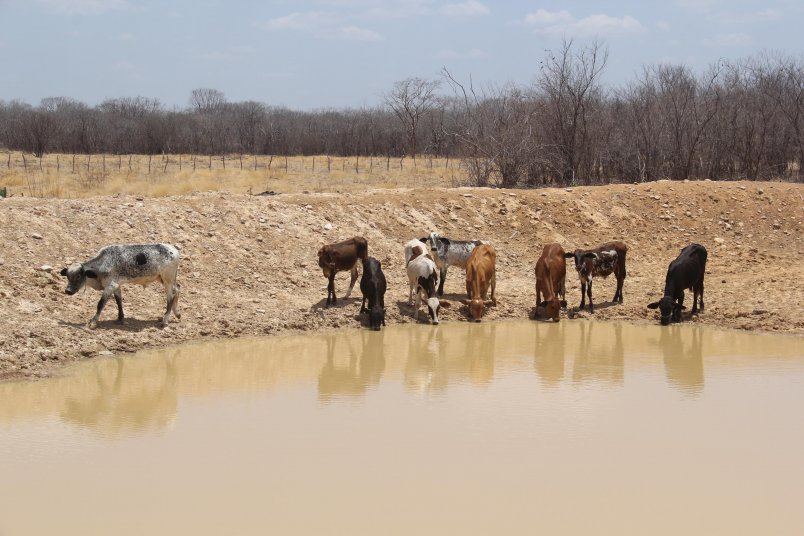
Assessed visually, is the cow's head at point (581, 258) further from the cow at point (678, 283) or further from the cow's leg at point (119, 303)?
the cow's leg at point (119, 303)

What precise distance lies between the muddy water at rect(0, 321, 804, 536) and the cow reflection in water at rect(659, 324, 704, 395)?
0.24ft

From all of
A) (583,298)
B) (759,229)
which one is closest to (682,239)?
(759,229)

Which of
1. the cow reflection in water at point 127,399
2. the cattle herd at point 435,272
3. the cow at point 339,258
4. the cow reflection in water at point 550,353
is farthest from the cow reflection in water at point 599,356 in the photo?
the cow reflection in water at point 127,399

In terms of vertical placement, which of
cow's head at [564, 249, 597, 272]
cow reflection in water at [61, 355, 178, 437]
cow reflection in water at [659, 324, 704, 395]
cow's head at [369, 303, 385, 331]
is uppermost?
cow's head at [564, 249, 597, 272]

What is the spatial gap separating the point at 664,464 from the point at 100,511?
17.1 feet

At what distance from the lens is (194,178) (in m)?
31.8

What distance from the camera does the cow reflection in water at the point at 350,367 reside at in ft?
38.1

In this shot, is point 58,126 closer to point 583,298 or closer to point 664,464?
point 583,298

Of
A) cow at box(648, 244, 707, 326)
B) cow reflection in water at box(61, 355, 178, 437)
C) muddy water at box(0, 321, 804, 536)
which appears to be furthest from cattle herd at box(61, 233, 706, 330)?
cow reflection in water at box(61, 355, 178, 437)

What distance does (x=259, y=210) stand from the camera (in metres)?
20.1

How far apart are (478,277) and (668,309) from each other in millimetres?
3476

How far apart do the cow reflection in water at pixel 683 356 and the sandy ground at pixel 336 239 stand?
862 mm

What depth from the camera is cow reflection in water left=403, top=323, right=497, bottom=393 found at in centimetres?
1211

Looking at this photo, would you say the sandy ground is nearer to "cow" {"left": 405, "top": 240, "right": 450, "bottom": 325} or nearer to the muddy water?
"cow" {"left": 405, "top": 240, "right": 450, "bottom": 325}
